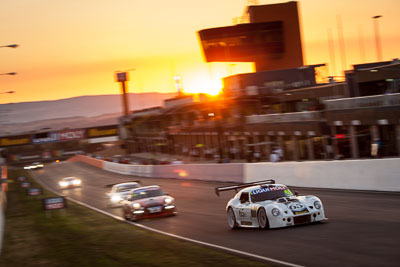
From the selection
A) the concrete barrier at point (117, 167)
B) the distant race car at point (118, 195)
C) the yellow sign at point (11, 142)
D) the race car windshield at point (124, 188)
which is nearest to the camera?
the distant race car at point (118, 195)

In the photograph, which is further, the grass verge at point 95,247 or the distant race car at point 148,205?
the distant race car at point 148,205

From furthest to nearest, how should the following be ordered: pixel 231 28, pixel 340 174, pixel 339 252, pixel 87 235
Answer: pixel 231 28 < pixel 340 174 < pixel 87 235 < pixel 339 252

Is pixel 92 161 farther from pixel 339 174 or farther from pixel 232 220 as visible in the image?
pixel 232 220

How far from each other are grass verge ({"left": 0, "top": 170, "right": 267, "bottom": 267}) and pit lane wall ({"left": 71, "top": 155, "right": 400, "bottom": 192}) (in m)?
8.96

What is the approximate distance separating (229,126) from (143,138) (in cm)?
5085

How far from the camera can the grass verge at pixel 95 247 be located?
11680 millimetres

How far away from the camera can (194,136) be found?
7588cm

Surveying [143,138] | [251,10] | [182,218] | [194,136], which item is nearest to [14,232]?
[182,218]

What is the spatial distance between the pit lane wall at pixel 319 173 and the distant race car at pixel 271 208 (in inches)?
244

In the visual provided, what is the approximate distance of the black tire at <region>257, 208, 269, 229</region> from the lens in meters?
14.8

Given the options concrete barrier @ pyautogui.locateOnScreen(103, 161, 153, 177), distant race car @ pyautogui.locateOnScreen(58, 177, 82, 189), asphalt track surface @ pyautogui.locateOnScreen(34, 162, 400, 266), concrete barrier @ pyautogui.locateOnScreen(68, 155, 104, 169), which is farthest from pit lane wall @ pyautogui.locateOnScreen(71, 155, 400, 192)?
concrete barrier @ pyautogui.locateOnScreen(68, 155, 104, 169)

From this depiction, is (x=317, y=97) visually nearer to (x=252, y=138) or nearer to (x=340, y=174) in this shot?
(x=252, y=138)

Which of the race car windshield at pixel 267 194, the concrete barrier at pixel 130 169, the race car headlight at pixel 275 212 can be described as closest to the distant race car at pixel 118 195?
the race car windshield at pixel 267 194

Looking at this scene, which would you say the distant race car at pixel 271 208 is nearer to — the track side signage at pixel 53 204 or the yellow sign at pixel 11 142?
the track side signage at pixel 53 204
